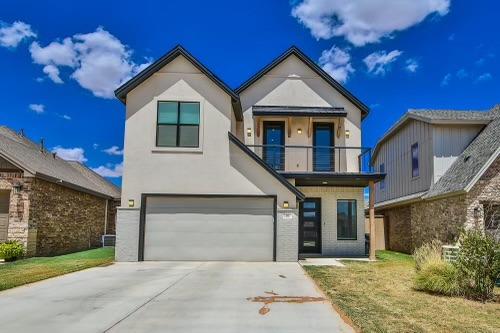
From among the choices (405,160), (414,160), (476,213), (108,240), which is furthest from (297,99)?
(108,240)

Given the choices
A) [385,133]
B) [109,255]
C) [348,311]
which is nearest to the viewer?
[348,311]

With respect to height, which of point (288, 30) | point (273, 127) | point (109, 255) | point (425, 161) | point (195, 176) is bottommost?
point (109, 255)

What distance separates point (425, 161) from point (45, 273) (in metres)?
15.9

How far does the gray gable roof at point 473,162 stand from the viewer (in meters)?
15.0

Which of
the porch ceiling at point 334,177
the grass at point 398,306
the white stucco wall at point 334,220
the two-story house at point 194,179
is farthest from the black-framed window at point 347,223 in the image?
the grass at point 398,306

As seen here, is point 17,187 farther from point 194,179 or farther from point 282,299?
point 282,299

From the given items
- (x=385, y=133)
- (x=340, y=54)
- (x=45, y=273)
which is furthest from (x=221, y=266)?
(x=340, y=54)

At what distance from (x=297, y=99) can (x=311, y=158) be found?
2.76 m

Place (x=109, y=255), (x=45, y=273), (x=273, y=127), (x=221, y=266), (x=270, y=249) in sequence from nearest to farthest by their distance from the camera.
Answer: (x=45, y=273) < (x=221, y=266) < (x=270, y=249) < (x=109, y=255) < (x=273, y=127)

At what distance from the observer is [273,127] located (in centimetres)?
1930

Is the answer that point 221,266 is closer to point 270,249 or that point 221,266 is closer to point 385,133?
point 270,249

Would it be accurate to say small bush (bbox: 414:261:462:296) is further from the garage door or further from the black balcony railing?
the black balcony railing

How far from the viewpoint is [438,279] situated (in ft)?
31.0

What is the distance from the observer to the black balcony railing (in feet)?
61.0
